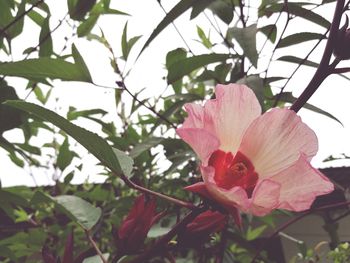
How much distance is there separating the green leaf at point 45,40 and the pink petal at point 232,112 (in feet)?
2.54

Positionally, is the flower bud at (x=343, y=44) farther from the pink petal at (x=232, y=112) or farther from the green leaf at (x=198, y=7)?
the green leaf at (x=198, y=7)

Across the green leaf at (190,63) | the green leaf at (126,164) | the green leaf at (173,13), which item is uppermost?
the green leaf at (173,13)

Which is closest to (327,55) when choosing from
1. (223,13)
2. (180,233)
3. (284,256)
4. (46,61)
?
(180,233)

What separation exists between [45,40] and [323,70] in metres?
0.86

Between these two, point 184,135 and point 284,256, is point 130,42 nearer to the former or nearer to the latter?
point 184,135

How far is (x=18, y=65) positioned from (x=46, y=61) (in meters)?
0.04

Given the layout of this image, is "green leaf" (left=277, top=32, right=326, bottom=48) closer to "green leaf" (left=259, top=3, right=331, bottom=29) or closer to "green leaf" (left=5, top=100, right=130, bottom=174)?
"green leaf" (left=259, top=3, right=331, bottom=29)

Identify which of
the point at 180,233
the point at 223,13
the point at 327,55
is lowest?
the point at 180,233

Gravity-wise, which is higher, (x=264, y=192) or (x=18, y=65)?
(x=18, y=65)

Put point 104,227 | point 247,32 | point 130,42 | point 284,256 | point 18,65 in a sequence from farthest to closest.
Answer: point 284,256 < point 104,227 < point 130,42 < point 247,32 < point 18,65

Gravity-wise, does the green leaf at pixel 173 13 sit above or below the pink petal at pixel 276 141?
above

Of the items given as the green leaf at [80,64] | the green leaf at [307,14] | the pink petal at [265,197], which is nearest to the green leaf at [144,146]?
the green leaf at [80,64]

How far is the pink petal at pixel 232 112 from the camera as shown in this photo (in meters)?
0.36

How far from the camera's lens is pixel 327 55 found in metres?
0.36
